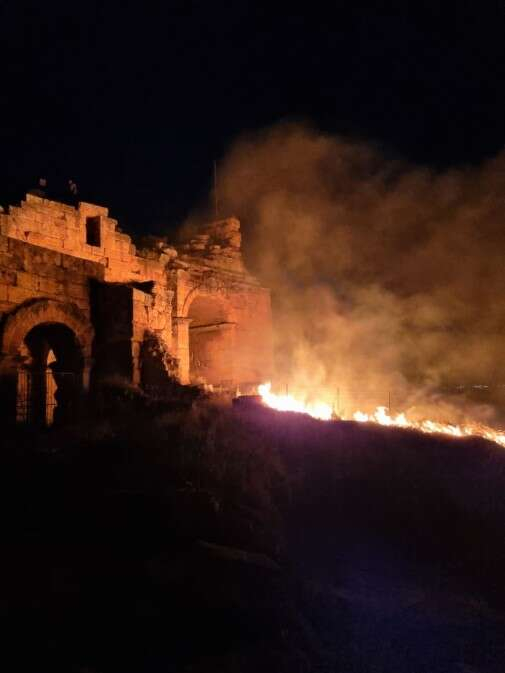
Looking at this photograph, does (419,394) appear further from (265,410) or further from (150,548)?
(150,548)

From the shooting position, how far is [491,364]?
84.6 feet

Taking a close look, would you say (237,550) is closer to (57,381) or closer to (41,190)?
(57,381)

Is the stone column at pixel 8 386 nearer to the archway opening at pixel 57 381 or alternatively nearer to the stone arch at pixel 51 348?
the stone arch at pixel 51 348

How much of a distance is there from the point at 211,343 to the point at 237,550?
14.7 metres

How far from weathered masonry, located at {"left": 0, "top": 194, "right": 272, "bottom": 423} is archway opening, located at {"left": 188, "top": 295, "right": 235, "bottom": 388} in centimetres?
4

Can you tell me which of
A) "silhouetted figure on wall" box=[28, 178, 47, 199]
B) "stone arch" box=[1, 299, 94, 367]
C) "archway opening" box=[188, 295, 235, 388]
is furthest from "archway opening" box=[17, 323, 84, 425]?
"archway opening" box=[188, 295, 235, 388]

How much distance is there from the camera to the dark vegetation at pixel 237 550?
3.98 metres

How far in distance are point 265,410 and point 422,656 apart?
5614mm

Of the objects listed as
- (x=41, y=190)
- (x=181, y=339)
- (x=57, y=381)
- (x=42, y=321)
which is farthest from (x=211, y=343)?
(x=42, y=321)

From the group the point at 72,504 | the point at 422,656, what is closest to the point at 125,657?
the point at 72,504

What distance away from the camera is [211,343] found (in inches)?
773

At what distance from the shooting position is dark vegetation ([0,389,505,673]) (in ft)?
13.1

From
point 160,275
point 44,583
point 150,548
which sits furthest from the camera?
point 160,275

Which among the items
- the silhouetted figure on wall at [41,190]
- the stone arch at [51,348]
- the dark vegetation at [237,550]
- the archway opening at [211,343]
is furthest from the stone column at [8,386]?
the archway opening at [211,343]
